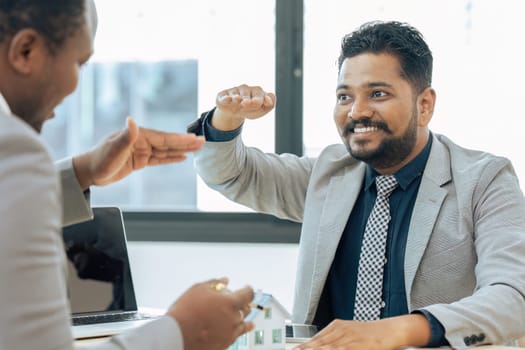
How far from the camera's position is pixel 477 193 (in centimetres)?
212

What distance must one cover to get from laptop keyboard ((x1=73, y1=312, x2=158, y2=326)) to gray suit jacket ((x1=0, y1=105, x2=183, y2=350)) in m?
1.08

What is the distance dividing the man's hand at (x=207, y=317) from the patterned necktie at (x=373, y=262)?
1122mm

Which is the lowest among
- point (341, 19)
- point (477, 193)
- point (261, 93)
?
point (477, 193)

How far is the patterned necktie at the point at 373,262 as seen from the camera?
215cm

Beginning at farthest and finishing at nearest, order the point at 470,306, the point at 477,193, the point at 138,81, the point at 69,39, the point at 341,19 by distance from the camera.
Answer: the point at 138,81 → the point at 341,19 → the point at 477,193 → the point at 470,306 → the point at 69,39

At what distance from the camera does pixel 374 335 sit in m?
1.67

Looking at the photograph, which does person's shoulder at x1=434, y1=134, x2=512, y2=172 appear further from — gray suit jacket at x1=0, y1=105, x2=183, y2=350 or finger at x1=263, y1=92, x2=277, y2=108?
gray suit jacket at x1=0, y1=105, x2=183, y2=350

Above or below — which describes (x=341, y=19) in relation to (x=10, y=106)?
above

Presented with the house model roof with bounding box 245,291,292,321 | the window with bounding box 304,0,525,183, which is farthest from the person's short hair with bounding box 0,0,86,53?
the window with bounding box 304,0,525,183

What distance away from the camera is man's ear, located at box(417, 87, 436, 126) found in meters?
2.33

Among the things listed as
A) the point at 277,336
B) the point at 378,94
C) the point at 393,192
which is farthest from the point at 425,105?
the point at 277,336

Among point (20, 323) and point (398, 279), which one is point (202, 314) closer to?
point (20, 323)

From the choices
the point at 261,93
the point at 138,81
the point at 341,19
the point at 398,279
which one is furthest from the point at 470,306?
the point at 138,81

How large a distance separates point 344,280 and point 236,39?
1618mm
